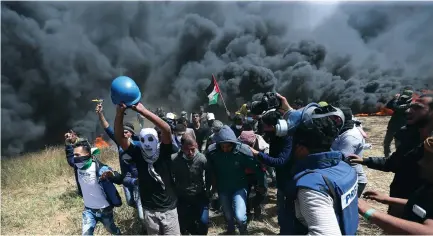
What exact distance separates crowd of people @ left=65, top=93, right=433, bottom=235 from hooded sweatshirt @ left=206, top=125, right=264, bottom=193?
11 millimetres

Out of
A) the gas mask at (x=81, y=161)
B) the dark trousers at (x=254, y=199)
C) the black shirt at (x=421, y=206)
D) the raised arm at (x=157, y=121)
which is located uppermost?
the raised arm at (x=157, y=121)

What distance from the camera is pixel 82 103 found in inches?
811

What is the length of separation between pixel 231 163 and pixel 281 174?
0.62 metres

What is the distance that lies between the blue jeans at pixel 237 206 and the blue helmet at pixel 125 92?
181 cm

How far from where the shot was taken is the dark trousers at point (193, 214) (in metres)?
3.84

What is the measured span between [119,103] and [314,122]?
156 cm

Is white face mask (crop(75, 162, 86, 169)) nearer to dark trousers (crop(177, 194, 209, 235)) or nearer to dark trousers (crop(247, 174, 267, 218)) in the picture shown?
dark trousers (crop(177, 194, 209, 235))

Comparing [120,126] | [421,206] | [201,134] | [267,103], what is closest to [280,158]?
[267,103]

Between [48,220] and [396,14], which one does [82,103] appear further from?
[396,14]

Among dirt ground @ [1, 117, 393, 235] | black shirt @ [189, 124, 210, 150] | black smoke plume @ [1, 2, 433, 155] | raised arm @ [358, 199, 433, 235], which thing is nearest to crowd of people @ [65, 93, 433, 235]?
raised arm @ [358, 199, 433, 235]

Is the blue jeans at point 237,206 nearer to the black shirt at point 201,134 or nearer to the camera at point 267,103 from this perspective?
the camera at point 267,103

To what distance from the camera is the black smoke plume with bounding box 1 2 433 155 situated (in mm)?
18844

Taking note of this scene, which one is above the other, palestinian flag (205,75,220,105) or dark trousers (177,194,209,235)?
palestinian flag (205,75,220,105)

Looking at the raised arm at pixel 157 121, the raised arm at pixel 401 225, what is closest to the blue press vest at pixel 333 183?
the raised arm at pixel 401 225
